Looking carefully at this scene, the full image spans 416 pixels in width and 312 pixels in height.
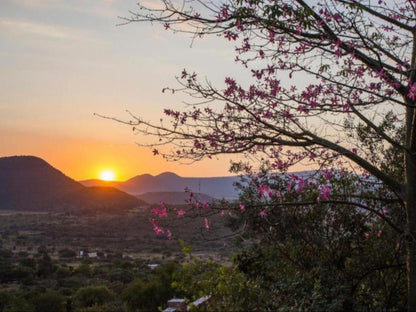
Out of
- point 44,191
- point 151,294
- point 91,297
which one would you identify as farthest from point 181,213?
point 44,191

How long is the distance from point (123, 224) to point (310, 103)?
211 feet

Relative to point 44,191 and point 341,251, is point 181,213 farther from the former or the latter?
point 44,191

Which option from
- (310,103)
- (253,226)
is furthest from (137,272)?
(310,103)

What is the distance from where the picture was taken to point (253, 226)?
35.9 feet

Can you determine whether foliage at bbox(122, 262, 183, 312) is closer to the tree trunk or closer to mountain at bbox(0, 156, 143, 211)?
the tree trunk

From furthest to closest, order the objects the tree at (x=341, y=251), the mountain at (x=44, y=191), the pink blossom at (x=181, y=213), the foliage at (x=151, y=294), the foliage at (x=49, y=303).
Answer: the mountain at (x=44, y=191)
the foliage at (x=49, y=303)
the foliage at (x=151, y=294)
the tree at (x=341, y=251)
the pink blossom at (x=181, y=213)

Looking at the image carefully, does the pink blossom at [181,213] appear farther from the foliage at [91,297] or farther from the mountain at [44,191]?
the mountain at [44,191]

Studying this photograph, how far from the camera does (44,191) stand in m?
97.4

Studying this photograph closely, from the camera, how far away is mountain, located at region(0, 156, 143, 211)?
87.7 meters

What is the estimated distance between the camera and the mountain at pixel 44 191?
8769 cm

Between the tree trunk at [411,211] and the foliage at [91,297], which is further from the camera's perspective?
the foliage at [91,297]

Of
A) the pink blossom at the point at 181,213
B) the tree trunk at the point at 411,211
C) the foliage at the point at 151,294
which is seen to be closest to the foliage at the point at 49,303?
the foliage at the point at 151,294

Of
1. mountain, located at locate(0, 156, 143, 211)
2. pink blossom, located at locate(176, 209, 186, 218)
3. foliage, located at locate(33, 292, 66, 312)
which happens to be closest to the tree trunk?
pink blossom, located at locate(176, 209, 186, 218)

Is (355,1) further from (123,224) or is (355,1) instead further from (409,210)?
(123,224)
